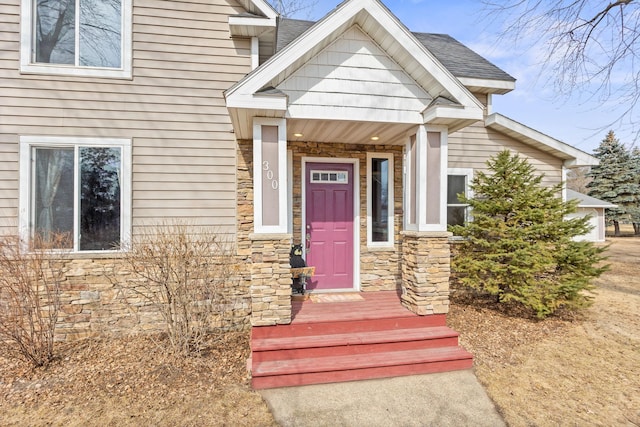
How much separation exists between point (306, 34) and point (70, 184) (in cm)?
391

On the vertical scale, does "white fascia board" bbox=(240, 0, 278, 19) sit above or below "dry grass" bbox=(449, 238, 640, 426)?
above

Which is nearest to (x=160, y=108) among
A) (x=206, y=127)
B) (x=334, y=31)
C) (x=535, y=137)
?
(x=206, y=127)

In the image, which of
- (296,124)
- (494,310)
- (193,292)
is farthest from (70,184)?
(494,310)

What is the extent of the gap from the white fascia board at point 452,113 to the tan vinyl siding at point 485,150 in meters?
2.13

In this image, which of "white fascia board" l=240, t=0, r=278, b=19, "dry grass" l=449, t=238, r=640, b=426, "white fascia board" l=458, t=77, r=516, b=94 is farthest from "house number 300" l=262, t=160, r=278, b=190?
"white fascia board" l=458, t=77, r=516, b=94

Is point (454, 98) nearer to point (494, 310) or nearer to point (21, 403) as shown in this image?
point (494, 310)

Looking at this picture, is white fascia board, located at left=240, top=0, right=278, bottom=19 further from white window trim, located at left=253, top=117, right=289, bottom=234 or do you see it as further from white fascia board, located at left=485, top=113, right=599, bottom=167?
white fascia board, located at left=485, top=113, right=599, bottom=167

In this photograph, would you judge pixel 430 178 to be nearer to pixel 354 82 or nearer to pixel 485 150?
pixel 354 82

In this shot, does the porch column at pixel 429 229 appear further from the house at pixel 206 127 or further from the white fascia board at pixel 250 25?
the white fascia board at pixel 250 25

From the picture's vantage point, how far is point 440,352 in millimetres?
3967

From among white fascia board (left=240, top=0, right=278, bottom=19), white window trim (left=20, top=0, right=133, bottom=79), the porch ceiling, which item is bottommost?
the porch ceiling

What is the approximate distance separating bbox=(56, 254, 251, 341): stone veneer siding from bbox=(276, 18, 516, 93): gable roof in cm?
441

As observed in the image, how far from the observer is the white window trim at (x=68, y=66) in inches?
182

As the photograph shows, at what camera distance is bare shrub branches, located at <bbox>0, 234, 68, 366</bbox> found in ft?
12.7
